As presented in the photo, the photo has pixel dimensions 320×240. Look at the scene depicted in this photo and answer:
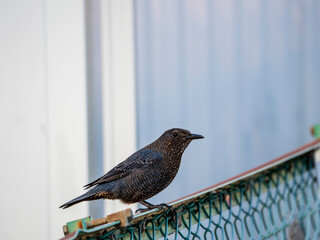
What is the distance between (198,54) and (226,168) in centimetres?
95

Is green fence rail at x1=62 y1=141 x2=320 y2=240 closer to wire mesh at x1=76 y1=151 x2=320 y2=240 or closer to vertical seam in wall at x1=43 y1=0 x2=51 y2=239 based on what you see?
wire mesh at x1=76 y1=151 x2=320 y2=240

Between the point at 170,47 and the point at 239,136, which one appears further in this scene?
the point at 239,136

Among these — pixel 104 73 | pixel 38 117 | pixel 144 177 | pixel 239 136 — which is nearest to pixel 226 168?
pixel 239 136

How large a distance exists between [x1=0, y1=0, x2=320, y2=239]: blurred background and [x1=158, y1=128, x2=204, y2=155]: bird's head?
1.37 metres

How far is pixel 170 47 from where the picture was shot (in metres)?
4.00

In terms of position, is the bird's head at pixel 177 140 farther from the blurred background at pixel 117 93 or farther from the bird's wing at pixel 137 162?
the blurred background at pixel 117 93

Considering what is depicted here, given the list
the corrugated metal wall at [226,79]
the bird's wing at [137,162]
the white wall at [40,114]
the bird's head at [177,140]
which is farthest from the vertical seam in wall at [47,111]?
the bird's head at [177,140]

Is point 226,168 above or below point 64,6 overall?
below

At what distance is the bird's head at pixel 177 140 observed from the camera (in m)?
1.90

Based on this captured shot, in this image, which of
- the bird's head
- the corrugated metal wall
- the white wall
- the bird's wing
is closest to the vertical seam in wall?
the white wall

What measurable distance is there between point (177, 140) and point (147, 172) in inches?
6.5

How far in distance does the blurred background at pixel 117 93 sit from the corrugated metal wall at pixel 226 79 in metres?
0.01

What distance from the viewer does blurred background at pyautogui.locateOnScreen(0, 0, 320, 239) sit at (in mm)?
3256

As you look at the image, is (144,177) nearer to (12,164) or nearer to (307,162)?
(307,162)
